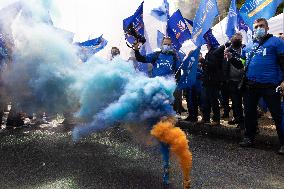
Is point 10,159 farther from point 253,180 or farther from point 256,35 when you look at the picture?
point 256,35

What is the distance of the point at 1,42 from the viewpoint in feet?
26.4

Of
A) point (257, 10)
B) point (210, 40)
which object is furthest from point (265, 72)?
point (257, 10)

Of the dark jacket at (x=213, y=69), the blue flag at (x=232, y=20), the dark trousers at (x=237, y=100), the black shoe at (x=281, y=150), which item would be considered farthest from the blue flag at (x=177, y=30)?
the black shoe at (x=281, y=150)

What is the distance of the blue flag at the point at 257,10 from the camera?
893cm

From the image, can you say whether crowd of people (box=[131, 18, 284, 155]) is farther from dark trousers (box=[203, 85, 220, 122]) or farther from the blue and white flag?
the blue and white flag

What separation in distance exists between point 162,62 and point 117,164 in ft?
11.0

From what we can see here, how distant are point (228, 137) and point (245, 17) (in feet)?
10.3

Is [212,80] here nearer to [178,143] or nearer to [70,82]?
[70,82]

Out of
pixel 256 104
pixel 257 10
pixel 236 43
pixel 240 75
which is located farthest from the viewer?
pixel 257 10

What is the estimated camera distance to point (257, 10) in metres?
9.27

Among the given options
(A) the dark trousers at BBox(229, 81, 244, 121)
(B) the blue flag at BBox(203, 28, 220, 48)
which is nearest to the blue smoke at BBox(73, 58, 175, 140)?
(A) the dark trousers at BBox(229, 81, 244, 121)

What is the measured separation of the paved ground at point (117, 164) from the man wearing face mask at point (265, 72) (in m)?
0.73

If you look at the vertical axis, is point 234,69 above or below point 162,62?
below

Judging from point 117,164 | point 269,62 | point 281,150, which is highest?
point 269,62
